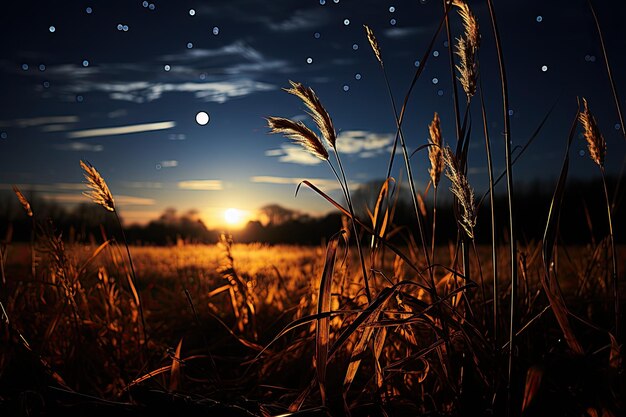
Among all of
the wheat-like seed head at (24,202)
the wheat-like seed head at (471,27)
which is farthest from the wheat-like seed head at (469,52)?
the wheat-like seed head at (24,202)

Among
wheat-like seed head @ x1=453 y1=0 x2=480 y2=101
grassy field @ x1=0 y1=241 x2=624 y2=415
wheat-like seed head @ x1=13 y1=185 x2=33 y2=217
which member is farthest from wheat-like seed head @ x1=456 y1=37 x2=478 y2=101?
wheat-like seed head @ x1=13 y1=185 x2=33 y2=217

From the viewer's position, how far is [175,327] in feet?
8.95

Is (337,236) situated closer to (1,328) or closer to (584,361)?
(584,361)

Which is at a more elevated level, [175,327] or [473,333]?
[473,333]

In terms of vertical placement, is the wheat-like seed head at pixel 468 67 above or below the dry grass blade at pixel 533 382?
above

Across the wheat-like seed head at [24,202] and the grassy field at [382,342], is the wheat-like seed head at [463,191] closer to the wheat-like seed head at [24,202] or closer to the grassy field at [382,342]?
the grassy field at [382,342]

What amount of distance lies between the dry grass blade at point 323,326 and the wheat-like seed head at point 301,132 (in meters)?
0.25

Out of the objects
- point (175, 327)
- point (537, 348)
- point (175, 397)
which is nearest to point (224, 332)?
point (175, 327)

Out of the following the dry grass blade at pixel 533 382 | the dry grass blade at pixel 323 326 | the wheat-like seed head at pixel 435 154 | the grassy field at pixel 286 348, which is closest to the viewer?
the dry grass blade at pixel 533 382

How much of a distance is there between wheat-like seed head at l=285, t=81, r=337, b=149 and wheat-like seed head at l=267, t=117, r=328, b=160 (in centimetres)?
3

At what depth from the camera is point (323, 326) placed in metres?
1.26

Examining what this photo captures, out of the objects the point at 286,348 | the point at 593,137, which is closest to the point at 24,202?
the point at 286,348

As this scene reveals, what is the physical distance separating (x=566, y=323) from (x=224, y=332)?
187cm

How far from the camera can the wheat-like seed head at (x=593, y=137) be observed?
5.05ft
